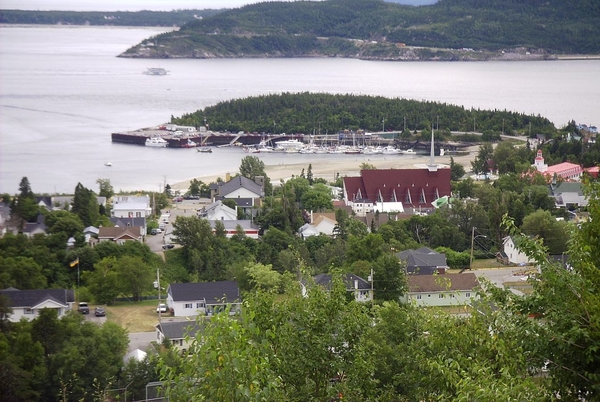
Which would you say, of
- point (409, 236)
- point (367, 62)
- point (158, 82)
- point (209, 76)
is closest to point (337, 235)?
point (409, 236)

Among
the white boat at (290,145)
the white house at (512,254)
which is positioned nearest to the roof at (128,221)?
the white house at (512,254)

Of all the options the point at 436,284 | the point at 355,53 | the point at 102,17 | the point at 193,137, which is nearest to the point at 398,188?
the point at 436,284

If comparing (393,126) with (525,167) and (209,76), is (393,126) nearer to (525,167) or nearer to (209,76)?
(525,167)

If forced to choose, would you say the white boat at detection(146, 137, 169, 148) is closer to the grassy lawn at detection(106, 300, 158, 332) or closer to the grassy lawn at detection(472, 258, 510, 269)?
the grassy lawn at detection(472, 258, 510, 269)

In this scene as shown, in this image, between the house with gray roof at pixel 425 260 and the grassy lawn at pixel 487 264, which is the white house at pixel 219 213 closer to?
the house with gray roof at pixel 425 260

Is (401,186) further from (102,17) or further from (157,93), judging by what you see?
(102,17)

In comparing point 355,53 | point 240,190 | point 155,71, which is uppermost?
point 355,53

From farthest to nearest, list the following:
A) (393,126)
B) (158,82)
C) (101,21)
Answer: (101,21), (158,82), (393,126)
